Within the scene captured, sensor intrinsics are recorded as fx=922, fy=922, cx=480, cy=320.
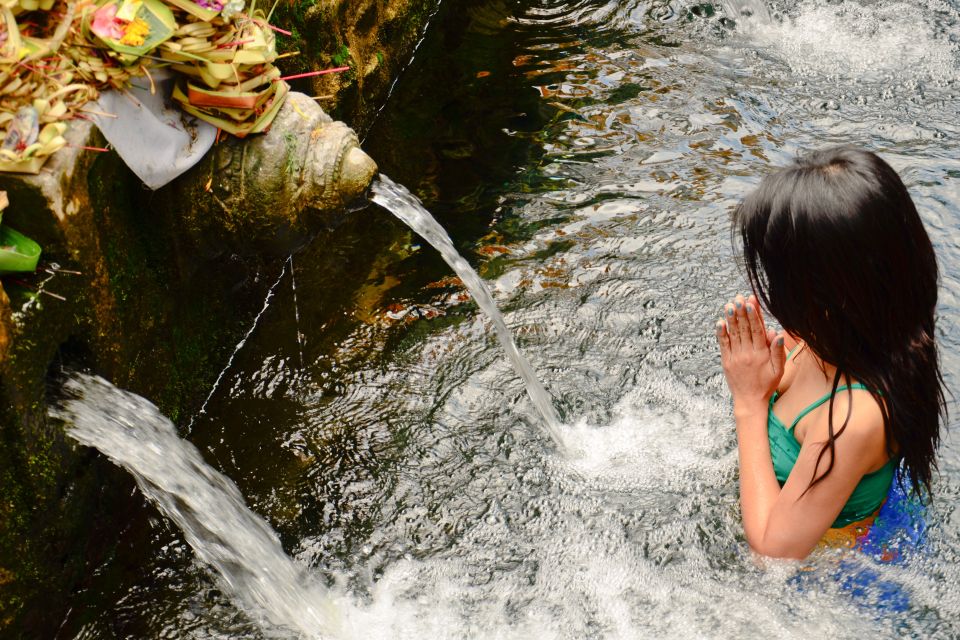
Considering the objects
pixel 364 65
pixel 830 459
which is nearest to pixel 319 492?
pixel 830 459

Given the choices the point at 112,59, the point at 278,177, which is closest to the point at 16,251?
the point at 112,59

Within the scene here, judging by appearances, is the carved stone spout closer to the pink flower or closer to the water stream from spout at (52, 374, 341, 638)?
the pink flower

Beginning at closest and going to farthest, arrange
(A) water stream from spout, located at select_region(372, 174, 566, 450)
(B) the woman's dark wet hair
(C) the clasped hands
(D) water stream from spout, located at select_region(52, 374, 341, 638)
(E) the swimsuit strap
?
(B) the woman's dark wet hair
(E) the swimsuit strap
(C) the clasped hands
(D) water stream from spout, located at select_region(52, 374, 341, 638)
(A) water stream from spout, located at select_region(372, 174, 566, 450)

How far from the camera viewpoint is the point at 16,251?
97.0 inches

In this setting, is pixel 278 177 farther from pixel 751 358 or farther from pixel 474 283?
pixel 751 358

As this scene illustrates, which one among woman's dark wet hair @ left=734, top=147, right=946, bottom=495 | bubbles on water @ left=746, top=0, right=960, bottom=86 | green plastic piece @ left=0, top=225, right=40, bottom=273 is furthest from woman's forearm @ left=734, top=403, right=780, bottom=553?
bubbles on water @ left=746, top=0, right=960, bottom=86

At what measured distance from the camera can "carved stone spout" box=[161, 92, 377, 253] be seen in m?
3.03

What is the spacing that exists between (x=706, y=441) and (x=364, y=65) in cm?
313

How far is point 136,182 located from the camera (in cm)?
297

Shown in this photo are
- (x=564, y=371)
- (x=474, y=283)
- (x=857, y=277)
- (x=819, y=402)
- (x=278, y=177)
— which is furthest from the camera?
(x=564, y=371)

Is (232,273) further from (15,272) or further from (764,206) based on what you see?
(764,206)

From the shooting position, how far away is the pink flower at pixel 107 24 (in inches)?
102

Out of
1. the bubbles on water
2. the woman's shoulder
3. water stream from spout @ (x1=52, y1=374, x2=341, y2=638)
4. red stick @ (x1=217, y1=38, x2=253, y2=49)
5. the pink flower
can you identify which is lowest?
water stream from spout @ (x1=52, y1=374, x2=341, y2=638)

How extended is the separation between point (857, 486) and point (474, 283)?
1581 mm
